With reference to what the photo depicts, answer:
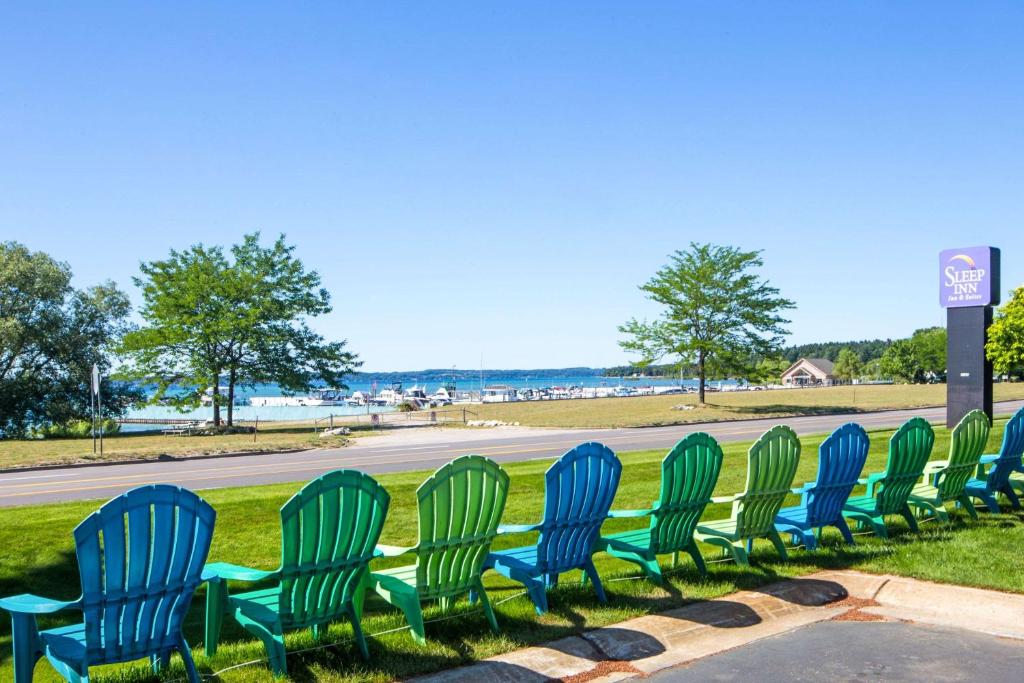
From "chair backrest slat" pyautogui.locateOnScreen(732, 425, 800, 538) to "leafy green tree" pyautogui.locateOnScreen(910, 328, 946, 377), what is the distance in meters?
117

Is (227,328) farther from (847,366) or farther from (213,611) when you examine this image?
(847,366)

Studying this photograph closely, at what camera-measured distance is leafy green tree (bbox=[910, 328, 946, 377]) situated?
378 feet

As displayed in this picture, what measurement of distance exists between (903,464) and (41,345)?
141 feet

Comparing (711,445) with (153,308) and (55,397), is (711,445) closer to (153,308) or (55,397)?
(153,308)

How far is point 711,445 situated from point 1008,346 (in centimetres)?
1885

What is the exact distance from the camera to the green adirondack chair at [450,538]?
5.32 metres

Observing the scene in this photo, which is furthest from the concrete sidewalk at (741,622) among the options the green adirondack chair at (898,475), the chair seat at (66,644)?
the chair seat at (66,644)

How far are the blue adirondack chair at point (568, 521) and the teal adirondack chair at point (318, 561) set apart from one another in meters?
1.26

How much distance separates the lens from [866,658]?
5254mm

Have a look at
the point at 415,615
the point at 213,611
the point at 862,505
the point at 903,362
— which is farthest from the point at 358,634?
the point at 903,362

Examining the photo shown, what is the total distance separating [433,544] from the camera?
5.38m

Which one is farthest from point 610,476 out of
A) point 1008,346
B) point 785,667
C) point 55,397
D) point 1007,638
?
point 55,397

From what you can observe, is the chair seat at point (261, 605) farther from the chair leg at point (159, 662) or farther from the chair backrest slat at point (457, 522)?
the chair backrest slat at point (457, 522)

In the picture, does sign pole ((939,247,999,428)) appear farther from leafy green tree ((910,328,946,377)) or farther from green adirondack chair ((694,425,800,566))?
leafy green tree ((910,328,946,377))
